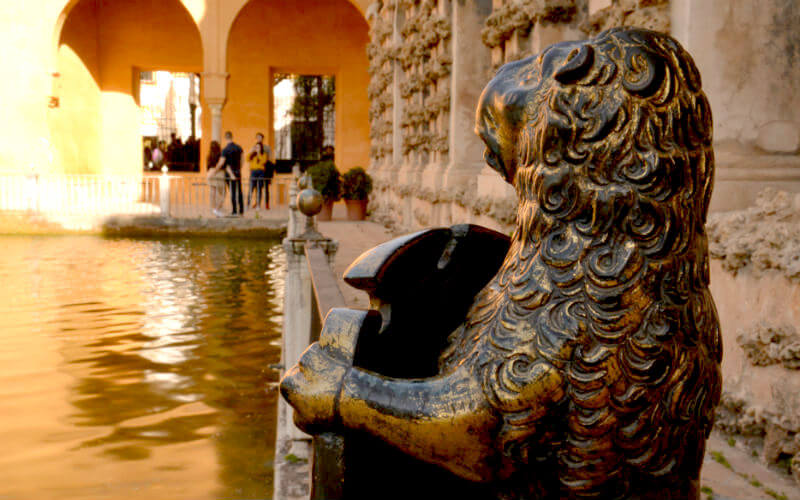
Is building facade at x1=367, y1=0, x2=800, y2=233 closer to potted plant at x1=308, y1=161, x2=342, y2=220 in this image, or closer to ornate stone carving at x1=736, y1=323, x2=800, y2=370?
ornate stone carving at x1=736, y1=323, x2=800, y2=370

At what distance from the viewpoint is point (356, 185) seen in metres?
15.5

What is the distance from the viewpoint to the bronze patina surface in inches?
38.7

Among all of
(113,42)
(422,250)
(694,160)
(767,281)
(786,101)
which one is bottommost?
(767,281)

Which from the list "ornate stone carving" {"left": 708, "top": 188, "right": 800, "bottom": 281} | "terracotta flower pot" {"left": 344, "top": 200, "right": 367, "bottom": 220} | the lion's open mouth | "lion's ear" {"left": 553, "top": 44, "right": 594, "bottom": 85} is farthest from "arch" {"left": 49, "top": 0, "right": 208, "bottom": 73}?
"lion's ear" {"left": 553, "top": 44, "right": 594, "bottom": 85}

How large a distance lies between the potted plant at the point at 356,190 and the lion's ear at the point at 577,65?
14550 millimetres

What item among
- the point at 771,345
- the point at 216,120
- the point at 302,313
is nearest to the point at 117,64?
the point at 216,120

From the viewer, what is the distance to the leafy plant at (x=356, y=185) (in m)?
15.5

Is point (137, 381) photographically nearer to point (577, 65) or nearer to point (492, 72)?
point (492, 72)

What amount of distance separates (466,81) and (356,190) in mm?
7033

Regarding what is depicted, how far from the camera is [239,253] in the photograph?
13.7m

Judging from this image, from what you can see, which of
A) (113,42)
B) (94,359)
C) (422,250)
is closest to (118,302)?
(94,359)

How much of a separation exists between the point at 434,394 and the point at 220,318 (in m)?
7.84

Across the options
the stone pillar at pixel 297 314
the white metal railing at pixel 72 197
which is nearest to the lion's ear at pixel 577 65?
the stone pillar at pixel 297 314

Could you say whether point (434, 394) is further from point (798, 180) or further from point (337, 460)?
point (798, 180)
